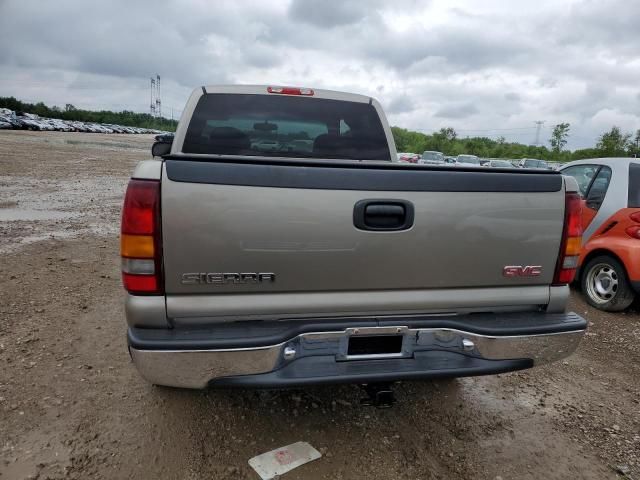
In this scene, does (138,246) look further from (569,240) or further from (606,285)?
(606,285)

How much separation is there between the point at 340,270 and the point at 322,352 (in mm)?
390

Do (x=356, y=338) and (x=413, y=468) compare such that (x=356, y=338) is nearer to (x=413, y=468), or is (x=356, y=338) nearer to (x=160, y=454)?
(x=413, y=468)

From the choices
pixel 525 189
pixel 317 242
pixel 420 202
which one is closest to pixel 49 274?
pixel 317 242

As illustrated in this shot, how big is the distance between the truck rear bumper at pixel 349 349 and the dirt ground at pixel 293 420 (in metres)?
0.61

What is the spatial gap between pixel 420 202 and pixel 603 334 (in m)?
3.24

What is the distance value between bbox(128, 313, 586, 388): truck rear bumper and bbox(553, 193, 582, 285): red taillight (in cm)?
23

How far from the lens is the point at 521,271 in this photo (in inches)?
91.1

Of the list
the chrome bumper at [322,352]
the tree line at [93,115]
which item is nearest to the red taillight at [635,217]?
the chrome bumper at [322,352]

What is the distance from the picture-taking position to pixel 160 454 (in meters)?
2.42

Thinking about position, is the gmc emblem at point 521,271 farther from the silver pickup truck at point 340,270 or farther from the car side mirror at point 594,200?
the car side mirror at point 594,200

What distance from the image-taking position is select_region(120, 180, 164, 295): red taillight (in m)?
1.91

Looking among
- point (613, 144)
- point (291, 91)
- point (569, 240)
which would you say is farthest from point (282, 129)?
point (613, 144)

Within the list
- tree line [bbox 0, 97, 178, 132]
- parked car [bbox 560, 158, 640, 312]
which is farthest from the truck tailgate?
tree line [bbox 0, 97, 178, 132]

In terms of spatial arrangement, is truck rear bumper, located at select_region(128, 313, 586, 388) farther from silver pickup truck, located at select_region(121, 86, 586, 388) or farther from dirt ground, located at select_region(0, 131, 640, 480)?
dirt ground, located at select_region(0, 131, 640, 480)
